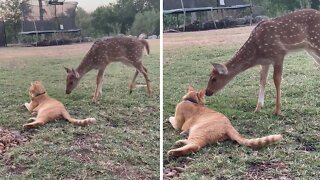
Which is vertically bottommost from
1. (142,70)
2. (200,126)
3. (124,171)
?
(124,171)

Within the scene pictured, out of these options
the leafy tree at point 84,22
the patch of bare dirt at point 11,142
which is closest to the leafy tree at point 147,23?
the leafy tree at point 84,22

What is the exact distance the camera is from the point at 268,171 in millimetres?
2266

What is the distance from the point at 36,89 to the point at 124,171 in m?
0.61

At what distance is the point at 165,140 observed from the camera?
8.11 ft

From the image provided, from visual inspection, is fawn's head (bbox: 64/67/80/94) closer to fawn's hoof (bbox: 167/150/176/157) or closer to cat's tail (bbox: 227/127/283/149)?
fawn's hoof (bbox: 167/150/176/157)

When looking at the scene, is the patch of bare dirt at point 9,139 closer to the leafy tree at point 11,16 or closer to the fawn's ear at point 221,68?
the leafy tree at point 11,16

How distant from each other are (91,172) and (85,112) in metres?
0.32

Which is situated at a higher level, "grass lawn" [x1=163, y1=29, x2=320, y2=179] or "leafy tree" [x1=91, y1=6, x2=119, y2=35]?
"leafy tree" [x1=91, y1=6, x2=119, y2=35]

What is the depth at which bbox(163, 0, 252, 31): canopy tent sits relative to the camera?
246 centimetres

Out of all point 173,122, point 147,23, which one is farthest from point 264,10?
point 173,122

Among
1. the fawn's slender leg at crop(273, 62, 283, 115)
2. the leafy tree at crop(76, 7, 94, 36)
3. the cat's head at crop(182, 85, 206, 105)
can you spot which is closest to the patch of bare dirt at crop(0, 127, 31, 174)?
the leafy tree at crop(76, 7, 94, 36)

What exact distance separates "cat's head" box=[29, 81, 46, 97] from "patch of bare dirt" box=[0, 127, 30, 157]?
0.21m

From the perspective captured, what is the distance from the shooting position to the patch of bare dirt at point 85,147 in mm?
2479

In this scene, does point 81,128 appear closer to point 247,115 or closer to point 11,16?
point 11,16
